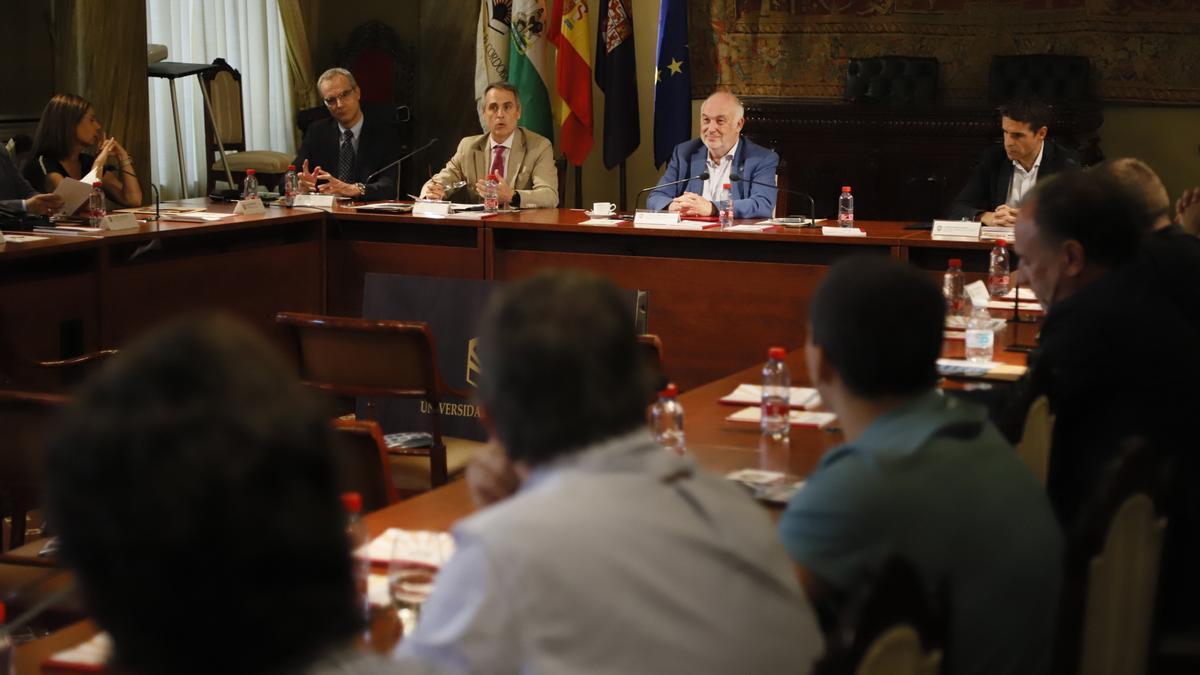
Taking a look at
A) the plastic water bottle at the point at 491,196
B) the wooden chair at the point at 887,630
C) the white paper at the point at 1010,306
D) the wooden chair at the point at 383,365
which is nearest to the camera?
the wooden chair at the point at 887,630

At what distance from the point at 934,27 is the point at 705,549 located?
8.19 meters

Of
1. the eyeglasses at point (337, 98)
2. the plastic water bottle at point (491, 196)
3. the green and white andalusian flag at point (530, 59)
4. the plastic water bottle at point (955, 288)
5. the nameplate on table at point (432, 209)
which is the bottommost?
the plastic water bottle at point (955, 288)

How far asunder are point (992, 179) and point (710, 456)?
3.95 metres

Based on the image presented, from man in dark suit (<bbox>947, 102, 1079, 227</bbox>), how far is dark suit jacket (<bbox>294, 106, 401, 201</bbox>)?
111 inches

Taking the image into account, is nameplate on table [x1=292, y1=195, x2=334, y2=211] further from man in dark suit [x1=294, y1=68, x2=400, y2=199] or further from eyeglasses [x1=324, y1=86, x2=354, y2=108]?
eyeglasses [x1=324, y1=86, x2=354, y2=108]

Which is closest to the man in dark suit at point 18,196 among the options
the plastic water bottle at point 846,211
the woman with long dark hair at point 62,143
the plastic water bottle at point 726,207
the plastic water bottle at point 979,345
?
the woman with long dark hair at point 62,143

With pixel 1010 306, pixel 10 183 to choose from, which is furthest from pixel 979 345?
pixel 10 183

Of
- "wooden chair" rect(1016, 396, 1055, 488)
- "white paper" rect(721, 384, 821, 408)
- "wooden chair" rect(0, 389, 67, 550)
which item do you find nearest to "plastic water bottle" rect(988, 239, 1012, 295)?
"white paper" rect(721, 384, 821, 408)

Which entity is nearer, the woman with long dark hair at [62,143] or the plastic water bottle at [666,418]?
the plastic water bottle at [666,418]

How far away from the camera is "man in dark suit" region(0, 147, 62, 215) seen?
534cm

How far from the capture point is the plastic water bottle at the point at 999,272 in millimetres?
4703

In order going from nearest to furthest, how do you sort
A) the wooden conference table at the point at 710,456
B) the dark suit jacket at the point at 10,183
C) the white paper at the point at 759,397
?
the wooden conference table at the point at 710,456 < the white paper at the point at 759,397 < the dark suit jacket at the point at 10,183

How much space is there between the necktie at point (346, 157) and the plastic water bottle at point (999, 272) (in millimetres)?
3421

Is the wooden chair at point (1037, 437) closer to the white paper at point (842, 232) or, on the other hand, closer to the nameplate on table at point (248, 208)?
Answer: the white paper at point (842, 232)
